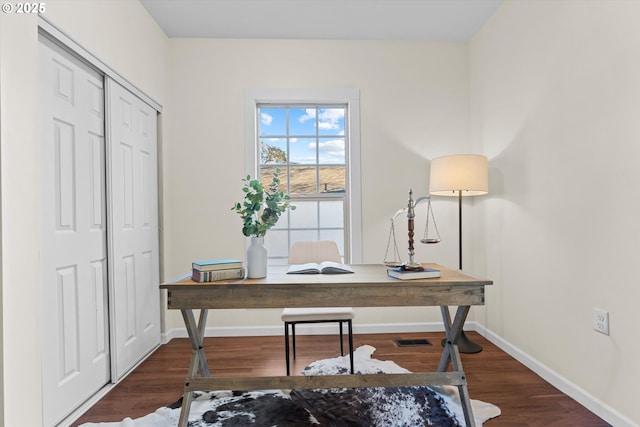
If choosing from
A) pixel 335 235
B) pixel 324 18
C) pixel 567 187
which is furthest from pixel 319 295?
pixel 324 18

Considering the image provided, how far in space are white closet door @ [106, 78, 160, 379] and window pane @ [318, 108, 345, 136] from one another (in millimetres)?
1522

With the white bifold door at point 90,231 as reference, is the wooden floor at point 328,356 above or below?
below

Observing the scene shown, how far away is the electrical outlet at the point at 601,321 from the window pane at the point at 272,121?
9.05 feet

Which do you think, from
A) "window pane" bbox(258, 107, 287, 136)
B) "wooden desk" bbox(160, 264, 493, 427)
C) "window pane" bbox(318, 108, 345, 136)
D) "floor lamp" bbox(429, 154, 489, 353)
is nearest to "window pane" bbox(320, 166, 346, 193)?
"window pane" bbox(318, 108, 345, 136)

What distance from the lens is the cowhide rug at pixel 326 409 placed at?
73.2 inches

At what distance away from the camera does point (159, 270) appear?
10.3 feet

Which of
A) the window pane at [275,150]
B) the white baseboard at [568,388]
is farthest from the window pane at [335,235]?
the white baseboard at [568,388]

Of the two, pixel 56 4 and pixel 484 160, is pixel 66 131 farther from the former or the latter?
pixel 484 160

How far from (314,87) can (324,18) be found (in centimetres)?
59

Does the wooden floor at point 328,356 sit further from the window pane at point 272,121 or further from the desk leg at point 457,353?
the window pane at point 272,121

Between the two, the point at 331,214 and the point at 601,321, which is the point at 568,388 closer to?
the point at 601,321

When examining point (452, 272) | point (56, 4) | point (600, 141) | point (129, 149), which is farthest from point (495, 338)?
point (56, 4)

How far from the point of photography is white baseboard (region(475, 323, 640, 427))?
6.00 ft

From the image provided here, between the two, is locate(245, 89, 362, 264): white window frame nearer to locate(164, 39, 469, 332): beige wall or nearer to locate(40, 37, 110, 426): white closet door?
locate(164, 39, 469, 332): beige wall
